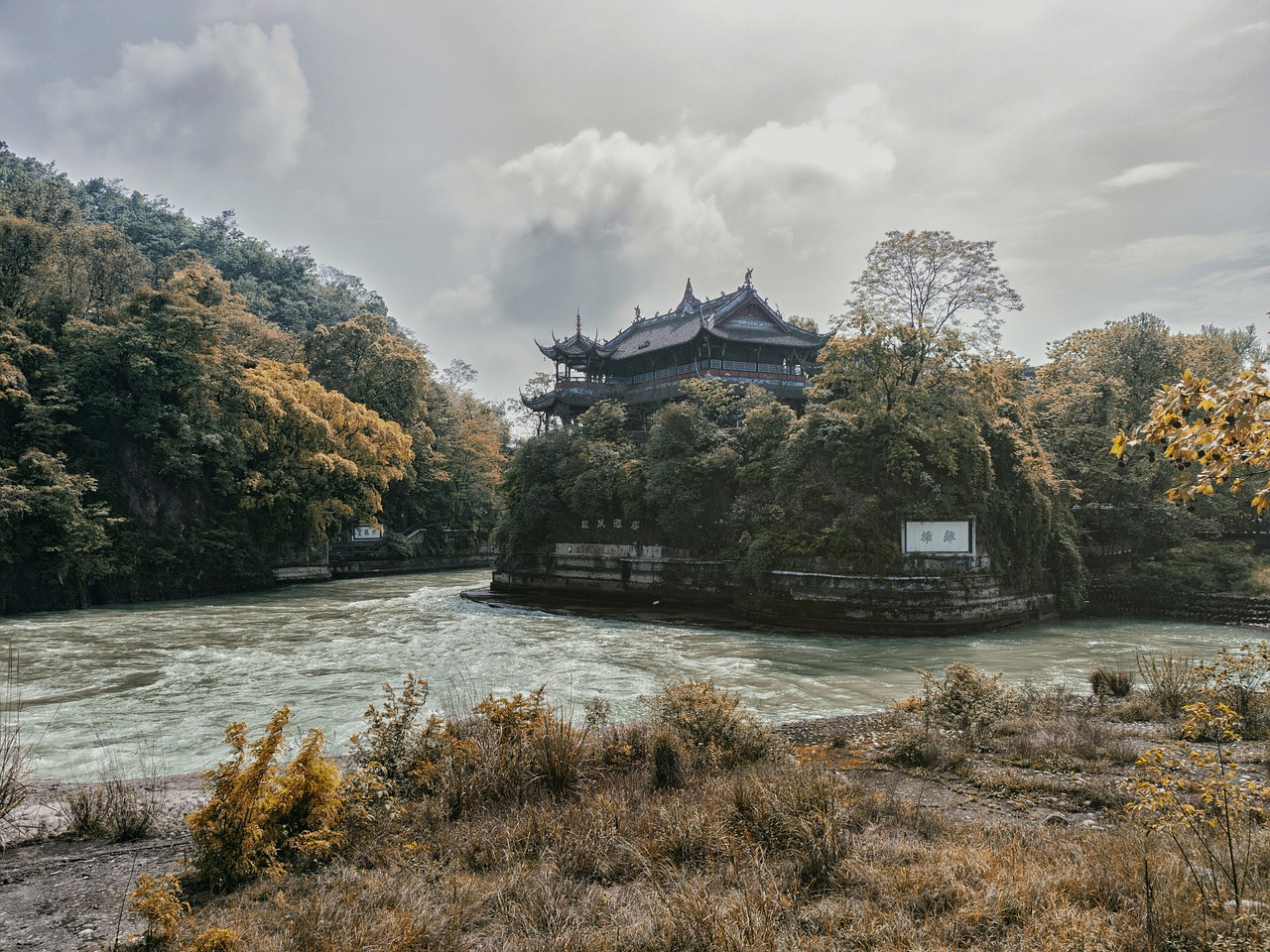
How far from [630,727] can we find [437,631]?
549 inches

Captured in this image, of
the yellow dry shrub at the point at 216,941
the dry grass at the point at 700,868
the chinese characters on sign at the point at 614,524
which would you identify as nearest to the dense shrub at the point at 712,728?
the dry grass at the point at 700,868

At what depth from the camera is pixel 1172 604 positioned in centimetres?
2141

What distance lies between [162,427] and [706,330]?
23.8 meters

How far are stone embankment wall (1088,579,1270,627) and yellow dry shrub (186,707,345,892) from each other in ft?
80.8

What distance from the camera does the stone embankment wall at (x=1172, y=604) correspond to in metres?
19.8

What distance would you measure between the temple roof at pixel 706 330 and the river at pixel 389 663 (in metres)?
18.1

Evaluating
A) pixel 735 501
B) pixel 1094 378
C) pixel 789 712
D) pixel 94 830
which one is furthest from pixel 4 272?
pixel 1094 378

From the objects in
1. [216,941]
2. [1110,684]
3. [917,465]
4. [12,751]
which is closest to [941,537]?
[917,465]

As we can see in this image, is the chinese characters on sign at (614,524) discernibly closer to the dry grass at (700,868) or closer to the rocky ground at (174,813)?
the rocky ground at (174,813)

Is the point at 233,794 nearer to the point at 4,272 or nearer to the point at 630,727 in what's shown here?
the point at 630,727

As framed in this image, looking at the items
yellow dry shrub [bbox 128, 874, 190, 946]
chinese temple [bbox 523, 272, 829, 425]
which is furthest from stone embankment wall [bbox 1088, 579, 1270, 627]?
yellow dry shrub [bbox 128, 874, 190, 946]

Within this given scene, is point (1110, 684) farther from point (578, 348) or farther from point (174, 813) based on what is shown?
Answer: point (578, 348)

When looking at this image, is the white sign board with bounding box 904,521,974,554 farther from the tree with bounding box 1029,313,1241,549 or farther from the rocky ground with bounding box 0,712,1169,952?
the rocky ground with bounding box 0,712,1169,952

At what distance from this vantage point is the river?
10.1 metres
